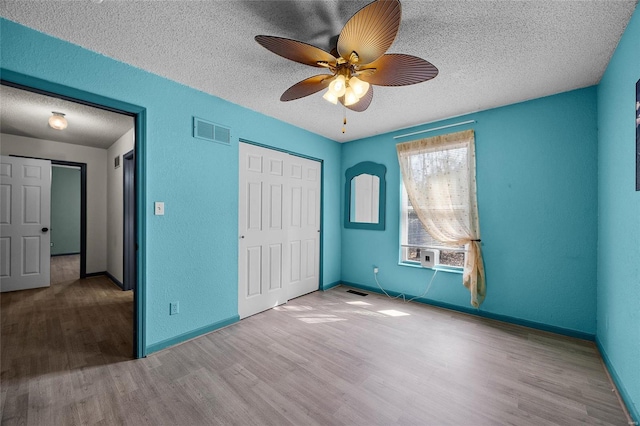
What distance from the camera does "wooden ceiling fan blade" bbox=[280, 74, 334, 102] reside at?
1798 millimetres

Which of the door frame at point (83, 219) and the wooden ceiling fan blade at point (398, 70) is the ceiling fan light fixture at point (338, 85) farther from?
the door frame at point (83, 219)

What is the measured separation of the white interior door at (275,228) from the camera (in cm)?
307

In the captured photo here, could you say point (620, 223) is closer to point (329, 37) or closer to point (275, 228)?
point (329, 37)

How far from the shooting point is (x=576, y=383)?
1865 mm

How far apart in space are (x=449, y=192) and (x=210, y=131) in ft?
9.49

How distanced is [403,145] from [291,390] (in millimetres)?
3181

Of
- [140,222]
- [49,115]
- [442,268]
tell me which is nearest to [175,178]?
[140,222]

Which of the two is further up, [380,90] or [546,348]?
[380,90]

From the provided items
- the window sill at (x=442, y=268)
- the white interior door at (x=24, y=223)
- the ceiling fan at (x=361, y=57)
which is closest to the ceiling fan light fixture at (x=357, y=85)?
the ceiling fan at (x=361, y=57)

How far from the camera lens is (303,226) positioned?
3854 millimetres

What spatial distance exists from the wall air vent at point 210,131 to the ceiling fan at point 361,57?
1.17 meters

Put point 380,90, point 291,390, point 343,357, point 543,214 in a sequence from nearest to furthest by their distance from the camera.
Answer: point 291,390 → point 343,357 → point 380,90 → point 543,214

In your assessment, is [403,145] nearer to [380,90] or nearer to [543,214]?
[380,90]

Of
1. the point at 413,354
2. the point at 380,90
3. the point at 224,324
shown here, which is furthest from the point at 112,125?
the point at 413,354
